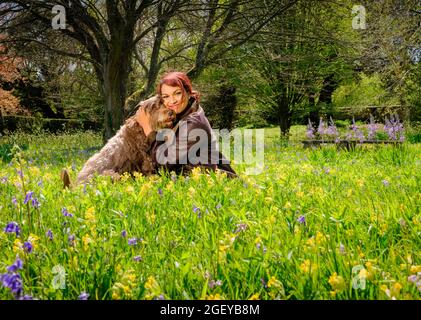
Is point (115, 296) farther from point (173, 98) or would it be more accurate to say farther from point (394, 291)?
point (173, 98)

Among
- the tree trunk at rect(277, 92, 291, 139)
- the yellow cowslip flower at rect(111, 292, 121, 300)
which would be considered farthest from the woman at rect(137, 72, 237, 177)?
the tree trunk at rect(277, 92, 291, 139)

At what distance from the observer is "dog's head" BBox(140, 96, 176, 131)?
5051 mm

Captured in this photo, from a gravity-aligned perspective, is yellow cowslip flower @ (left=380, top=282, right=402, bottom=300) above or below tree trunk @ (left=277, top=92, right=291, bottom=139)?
below

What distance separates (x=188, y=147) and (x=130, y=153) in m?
0.78

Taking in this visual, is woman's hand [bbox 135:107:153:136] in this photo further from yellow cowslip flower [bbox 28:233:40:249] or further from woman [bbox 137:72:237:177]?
yellow cowslip flower [bbox 28:233:40:249]

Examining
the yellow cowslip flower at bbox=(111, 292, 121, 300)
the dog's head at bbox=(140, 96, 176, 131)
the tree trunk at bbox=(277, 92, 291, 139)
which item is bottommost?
the yellow cowslip flower at bbox=(111, 292, 121, 300)

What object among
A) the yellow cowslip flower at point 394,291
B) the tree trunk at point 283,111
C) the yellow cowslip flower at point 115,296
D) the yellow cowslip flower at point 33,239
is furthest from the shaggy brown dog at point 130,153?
the tree trunk at point 283,111

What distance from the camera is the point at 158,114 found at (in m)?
5.08

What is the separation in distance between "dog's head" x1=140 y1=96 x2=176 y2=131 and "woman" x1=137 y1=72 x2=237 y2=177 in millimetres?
54

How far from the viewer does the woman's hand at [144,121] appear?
204 inches

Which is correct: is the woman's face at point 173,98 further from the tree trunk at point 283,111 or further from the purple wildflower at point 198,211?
the tree trunk at point 283,111

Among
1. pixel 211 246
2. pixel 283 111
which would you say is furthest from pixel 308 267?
pixel 283 111

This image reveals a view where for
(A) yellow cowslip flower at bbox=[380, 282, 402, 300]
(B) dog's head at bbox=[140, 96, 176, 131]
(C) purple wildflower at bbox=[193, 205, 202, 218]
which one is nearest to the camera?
(A) yellow cowslip flower at bbox=[380, 282, 402, 300]
